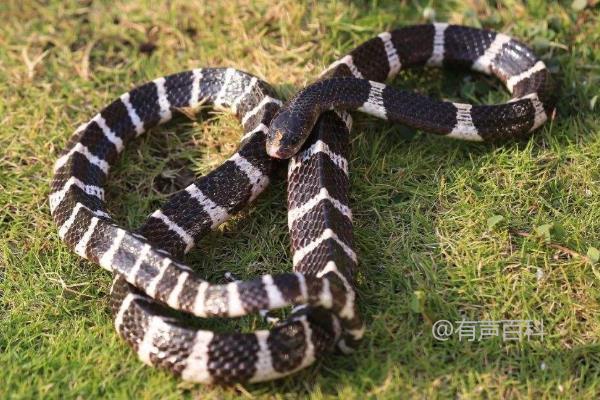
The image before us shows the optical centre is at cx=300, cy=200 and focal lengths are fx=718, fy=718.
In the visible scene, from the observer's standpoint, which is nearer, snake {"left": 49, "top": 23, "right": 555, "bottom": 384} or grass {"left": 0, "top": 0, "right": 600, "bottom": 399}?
snake {"left": 49, "top": 23, "right": 555, "bottom": 384}

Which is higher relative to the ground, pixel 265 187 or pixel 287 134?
pixel 287 134

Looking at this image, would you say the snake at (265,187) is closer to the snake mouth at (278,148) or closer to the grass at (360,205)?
the snake mouth at (278,148)

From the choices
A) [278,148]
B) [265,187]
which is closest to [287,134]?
[278,148]

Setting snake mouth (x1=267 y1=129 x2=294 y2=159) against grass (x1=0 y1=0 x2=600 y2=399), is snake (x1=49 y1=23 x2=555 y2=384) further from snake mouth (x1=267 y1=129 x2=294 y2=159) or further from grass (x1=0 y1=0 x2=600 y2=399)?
grass (x1=0 y1=0 x2=600 y2=399)

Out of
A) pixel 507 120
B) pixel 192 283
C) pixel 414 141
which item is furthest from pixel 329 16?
pixel 192 283

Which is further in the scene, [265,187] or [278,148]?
[265,187]

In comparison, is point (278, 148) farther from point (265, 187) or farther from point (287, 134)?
point (265, 187)

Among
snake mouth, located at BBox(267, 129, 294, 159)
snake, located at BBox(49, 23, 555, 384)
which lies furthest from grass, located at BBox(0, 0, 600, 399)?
snake mouth, located at BBox(267, 129, 294, 159)

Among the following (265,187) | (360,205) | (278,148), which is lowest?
(360,205)
